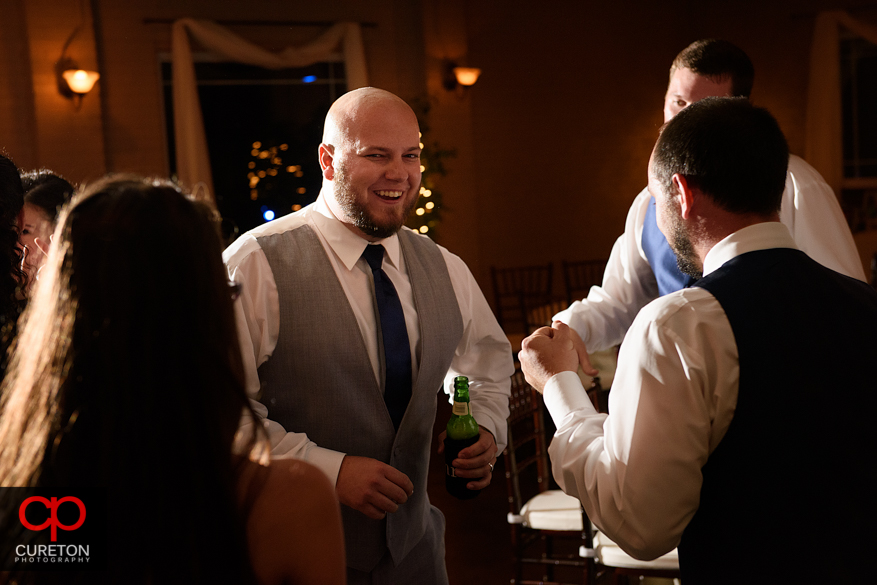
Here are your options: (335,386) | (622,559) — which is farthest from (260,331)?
(622,559)

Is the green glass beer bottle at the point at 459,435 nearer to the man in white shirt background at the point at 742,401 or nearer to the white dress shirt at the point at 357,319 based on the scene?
the white dress shirt at the point at 357,319

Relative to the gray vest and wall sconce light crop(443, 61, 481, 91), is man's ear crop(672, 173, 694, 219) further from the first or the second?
wall sconce light crop(443, 61, 481, 91)

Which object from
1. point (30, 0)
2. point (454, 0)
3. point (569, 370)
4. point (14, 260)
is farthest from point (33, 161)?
point (569, 370)

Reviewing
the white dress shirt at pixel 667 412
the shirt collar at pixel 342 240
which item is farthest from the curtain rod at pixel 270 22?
the white dress shirt at pixel 667 412

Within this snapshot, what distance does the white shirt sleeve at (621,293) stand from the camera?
7.32ft

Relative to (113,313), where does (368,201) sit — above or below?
above

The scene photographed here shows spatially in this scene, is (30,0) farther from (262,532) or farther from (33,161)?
(262,532)

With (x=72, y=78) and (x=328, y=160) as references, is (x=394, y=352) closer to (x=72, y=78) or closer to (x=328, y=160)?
(x=328, y=160)

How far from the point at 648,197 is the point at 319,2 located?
18.8 feet

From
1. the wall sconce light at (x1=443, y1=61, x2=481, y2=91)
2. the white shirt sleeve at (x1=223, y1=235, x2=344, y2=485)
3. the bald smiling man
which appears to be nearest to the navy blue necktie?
the bald smiling man

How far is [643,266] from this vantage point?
2.29m

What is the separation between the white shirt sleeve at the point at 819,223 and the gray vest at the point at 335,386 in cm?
107

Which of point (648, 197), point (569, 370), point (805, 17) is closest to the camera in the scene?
point (569, 370)

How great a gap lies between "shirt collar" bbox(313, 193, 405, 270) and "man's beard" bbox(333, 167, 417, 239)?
3cm
